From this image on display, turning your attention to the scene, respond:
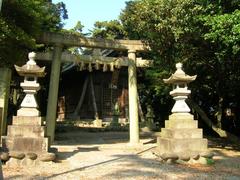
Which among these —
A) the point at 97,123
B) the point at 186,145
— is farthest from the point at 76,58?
the point at 97,123

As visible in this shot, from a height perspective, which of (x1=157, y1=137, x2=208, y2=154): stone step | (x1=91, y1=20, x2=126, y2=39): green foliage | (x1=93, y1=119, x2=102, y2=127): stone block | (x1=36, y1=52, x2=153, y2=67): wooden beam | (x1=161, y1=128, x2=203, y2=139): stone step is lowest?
(x1=157, y1=137, x2=208, y2=154): stone step

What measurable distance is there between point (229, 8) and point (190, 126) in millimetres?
A: 4261

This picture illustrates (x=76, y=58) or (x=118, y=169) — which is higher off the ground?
(x=76, y=58)

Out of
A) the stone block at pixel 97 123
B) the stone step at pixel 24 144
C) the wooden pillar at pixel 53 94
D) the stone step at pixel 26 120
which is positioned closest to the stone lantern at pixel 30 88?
the stone step at pixel 26 120

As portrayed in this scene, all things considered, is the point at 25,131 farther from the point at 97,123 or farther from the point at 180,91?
the point at 97,123

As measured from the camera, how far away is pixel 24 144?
1209 centimetres

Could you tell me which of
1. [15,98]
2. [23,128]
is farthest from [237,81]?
[15,98]

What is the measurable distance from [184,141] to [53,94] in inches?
274

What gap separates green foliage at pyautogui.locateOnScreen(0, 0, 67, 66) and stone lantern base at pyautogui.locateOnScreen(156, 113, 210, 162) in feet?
20.9

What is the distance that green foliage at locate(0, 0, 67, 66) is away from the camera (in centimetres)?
1448

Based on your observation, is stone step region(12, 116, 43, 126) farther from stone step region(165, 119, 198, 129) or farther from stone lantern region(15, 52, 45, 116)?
stone step region(165, 119, 198, 129)

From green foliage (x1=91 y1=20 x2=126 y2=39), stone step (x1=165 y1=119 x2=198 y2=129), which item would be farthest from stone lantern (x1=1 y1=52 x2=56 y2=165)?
green foliage (x1=91 y1=20 x2=126 y2=39)

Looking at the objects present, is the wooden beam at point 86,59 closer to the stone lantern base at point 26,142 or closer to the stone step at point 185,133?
the stone lantern base at point 26,142

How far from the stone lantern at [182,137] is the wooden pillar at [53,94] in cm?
561
